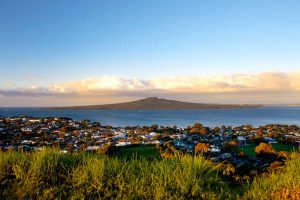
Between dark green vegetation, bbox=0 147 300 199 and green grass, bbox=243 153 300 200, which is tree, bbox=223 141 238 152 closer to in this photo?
dark green vegetation, bbox=0 147 300 199

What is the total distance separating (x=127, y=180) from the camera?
8016 millimetres

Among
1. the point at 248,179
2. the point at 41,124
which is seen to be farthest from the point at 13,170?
the point at 41,124

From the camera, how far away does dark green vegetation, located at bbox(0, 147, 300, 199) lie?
7.45m

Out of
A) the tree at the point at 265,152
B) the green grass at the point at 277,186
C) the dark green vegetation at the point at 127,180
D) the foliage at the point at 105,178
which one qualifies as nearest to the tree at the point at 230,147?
the tree at the point at 265,152

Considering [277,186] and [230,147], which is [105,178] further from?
[230,147]

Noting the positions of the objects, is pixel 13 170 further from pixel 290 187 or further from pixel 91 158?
pixel 290 187

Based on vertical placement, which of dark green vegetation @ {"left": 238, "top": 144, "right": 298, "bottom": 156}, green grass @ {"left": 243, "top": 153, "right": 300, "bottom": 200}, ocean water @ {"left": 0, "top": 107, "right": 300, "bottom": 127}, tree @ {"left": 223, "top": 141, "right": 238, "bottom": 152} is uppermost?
tree @ {"left": 223, "top": 141, "right": 238, "bottom": 152}

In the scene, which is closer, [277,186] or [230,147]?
[277,186]

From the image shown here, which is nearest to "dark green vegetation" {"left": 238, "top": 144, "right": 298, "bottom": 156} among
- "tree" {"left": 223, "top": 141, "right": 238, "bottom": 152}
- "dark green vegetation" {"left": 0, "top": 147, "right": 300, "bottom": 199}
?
"tree" {"left": 223, "top": 141, "right": 238, "bottom": 152}

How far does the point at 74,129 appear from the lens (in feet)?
62.8

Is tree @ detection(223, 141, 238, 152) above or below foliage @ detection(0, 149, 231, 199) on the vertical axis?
above

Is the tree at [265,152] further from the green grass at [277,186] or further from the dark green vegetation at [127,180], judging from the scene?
the green grass at [277,186]

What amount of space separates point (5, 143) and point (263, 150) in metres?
9.61

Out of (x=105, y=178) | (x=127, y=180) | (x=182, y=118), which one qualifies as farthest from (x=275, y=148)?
(x=182, y=118)
